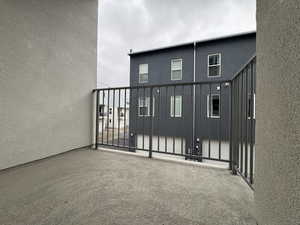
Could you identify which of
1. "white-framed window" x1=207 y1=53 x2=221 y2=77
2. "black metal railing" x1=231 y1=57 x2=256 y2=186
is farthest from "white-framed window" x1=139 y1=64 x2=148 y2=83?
"black metal railing" x1=231 y1=57 x2=256 y2=186

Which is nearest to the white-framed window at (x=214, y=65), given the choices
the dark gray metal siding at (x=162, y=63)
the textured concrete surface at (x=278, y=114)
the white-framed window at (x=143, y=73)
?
the dark gray metal siding at (x=162, y=63)

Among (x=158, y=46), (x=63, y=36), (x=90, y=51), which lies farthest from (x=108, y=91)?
(x=158, y=46)

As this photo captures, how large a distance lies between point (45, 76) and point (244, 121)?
237 cm

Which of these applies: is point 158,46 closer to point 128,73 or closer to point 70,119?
point 128,73

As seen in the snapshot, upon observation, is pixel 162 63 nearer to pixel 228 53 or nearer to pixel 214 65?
pixel 214 65

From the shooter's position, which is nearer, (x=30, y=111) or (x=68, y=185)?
(x=68, y=185)

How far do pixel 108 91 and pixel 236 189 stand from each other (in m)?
2.18

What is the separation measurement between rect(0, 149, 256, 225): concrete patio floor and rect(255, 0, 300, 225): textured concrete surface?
33cm

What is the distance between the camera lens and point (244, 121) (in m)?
1.25

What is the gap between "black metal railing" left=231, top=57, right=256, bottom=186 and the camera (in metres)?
1.02

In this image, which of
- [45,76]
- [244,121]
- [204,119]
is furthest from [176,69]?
[244,121]

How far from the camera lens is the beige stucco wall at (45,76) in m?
1.53

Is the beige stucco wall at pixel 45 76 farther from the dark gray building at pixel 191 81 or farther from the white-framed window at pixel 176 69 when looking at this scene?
the white-framed window at pixel 176 69

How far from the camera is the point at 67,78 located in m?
2.16
